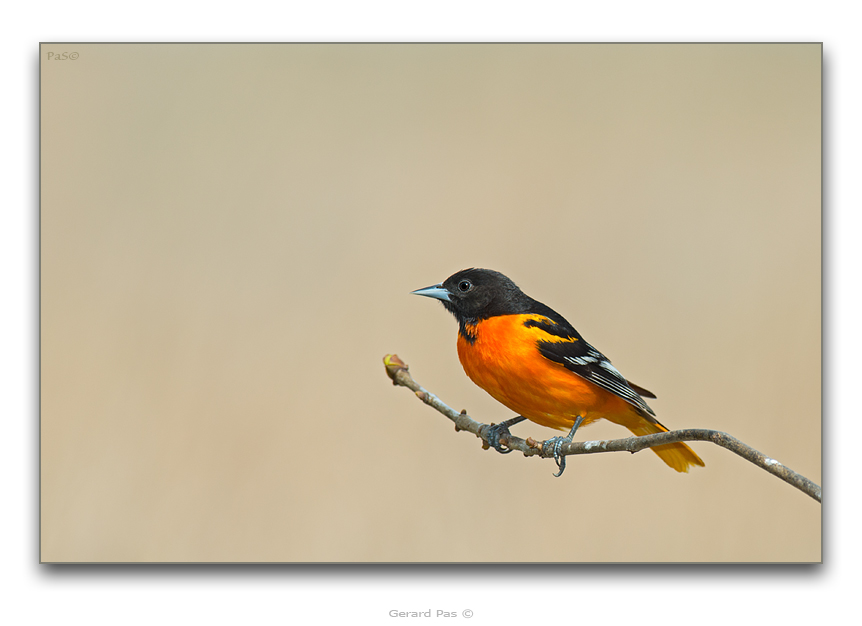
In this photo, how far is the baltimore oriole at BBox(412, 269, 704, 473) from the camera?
2197 mm

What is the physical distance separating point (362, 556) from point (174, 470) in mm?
891

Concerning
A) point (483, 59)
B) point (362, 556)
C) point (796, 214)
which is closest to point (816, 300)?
point (796, 214)

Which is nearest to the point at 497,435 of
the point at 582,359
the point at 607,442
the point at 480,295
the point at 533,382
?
the point at 533,382

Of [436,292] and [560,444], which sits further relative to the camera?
[436,292]

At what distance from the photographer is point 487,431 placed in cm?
228

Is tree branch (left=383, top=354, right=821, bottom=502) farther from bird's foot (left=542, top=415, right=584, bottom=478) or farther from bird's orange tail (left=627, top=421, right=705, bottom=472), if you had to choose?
bird's orange tail (left=627, top=421, right=705, bottom=472)

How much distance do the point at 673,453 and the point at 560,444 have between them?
1.44ft

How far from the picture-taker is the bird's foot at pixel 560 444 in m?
2.09

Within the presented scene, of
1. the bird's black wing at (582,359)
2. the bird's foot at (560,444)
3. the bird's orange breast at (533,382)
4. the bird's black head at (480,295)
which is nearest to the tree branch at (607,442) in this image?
the bird's foot at (560,444)

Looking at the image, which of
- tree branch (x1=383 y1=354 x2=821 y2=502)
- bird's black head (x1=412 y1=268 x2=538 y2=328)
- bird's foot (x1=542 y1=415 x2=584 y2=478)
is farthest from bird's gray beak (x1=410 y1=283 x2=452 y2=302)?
bird's foot (x1=542 y1=415 x2=584 y2=478)

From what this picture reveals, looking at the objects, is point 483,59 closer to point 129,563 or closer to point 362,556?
point 362,556

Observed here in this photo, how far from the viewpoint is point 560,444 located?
2104mm

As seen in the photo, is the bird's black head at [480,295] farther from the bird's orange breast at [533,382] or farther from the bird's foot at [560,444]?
the bird's foot at [560,444]

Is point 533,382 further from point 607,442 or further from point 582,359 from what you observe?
point 607,442
